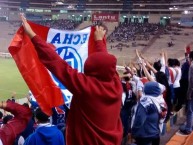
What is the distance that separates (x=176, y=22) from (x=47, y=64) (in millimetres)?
55187

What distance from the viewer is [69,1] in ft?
238

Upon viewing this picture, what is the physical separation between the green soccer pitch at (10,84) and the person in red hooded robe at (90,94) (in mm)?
17962

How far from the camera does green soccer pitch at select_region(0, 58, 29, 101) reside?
2098 cm

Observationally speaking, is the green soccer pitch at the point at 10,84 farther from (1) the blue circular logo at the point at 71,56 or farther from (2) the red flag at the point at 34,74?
(2) the red flag at the point at 34,74

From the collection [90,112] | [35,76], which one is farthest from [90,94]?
[35,76]

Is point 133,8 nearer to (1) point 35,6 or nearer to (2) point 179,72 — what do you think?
(1) point 35,6

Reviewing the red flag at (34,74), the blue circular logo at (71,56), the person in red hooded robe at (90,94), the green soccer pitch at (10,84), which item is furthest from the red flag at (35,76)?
the green soccer pitch at (10,84)

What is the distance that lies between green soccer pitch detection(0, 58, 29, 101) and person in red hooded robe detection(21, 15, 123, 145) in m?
Result: 18.0

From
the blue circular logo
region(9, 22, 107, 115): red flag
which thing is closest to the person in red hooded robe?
region(9, 22, 107, 115): red flag

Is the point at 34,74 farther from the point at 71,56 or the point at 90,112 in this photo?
the point at 90,112

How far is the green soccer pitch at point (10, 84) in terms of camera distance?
2098 cm

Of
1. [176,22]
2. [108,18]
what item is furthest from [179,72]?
[176,22]

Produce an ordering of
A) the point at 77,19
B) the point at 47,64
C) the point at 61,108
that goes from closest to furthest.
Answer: the point at 47,64 < the point at 61,108 < the point at 77,19

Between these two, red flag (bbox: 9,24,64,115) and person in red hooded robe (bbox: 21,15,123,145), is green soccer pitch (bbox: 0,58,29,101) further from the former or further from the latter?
person in red hooded robe (bbox: 21,15,123,145)
